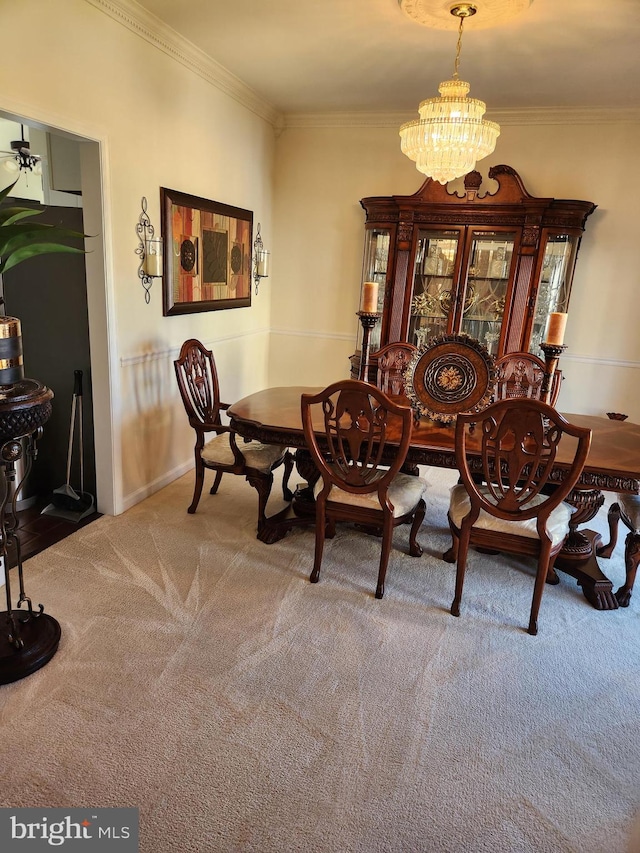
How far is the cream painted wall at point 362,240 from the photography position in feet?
13.6

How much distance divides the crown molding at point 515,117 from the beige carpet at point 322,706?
11.1 feet

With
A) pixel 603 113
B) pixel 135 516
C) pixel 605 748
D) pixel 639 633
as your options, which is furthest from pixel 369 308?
pixel 603 113

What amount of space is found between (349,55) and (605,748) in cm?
365

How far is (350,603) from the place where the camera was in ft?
8.16

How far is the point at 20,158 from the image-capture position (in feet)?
11.5

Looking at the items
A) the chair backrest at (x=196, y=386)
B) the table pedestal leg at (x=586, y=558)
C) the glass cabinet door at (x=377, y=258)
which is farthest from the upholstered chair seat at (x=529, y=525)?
the glass cabinet door at (x=377, y=258)

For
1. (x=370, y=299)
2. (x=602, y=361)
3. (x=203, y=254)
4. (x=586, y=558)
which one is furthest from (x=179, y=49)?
(x=602, y=361)

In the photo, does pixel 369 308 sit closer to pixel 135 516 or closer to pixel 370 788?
pixel 135 516

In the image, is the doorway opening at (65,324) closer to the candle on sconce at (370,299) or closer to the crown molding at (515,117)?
the candle on sconce at (370,299)

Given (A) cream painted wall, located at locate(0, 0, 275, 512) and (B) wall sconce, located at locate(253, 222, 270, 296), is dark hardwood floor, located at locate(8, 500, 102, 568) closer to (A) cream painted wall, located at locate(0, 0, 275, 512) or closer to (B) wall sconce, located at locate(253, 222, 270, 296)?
(A) cream painted wall, located at locate(0, 0, 275, 512)

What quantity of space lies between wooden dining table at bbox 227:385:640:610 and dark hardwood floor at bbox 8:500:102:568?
1.05 m

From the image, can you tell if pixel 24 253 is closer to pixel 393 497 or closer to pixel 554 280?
pixel 393 497

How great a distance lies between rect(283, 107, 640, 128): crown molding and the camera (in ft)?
13.0

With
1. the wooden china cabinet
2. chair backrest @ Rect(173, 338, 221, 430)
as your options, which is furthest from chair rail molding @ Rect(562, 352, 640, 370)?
chair backrest @ Rect(173, 338, 221, 430)
